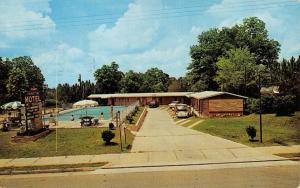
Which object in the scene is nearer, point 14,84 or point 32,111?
point 32,111

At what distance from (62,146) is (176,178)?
10979 mm

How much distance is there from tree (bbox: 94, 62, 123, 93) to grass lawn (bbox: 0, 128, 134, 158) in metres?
72.0

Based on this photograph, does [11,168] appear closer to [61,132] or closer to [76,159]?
[76,159]

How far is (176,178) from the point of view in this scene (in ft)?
54.9

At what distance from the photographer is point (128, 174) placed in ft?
59.4

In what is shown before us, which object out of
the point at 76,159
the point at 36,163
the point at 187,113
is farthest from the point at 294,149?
the point at 187,113

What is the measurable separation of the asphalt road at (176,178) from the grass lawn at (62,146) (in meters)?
4.69

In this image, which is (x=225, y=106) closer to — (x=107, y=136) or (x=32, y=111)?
(x=32, y=111)

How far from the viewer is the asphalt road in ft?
50.5

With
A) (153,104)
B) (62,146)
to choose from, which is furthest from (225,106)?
(153,104)

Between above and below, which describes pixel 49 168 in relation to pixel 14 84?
below

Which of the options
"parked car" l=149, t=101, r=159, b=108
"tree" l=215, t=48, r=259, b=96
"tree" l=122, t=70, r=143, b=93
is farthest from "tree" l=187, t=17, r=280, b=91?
"tree" l=122, t=70, r=143, b=93

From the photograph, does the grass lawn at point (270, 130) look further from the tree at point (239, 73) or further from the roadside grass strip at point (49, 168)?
the tree at point (239, 73)

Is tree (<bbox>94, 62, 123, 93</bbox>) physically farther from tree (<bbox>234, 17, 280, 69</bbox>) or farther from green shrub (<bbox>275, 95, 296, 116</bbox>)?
green shrub (<bbox>275, 95, 296, 116</bbox>)
